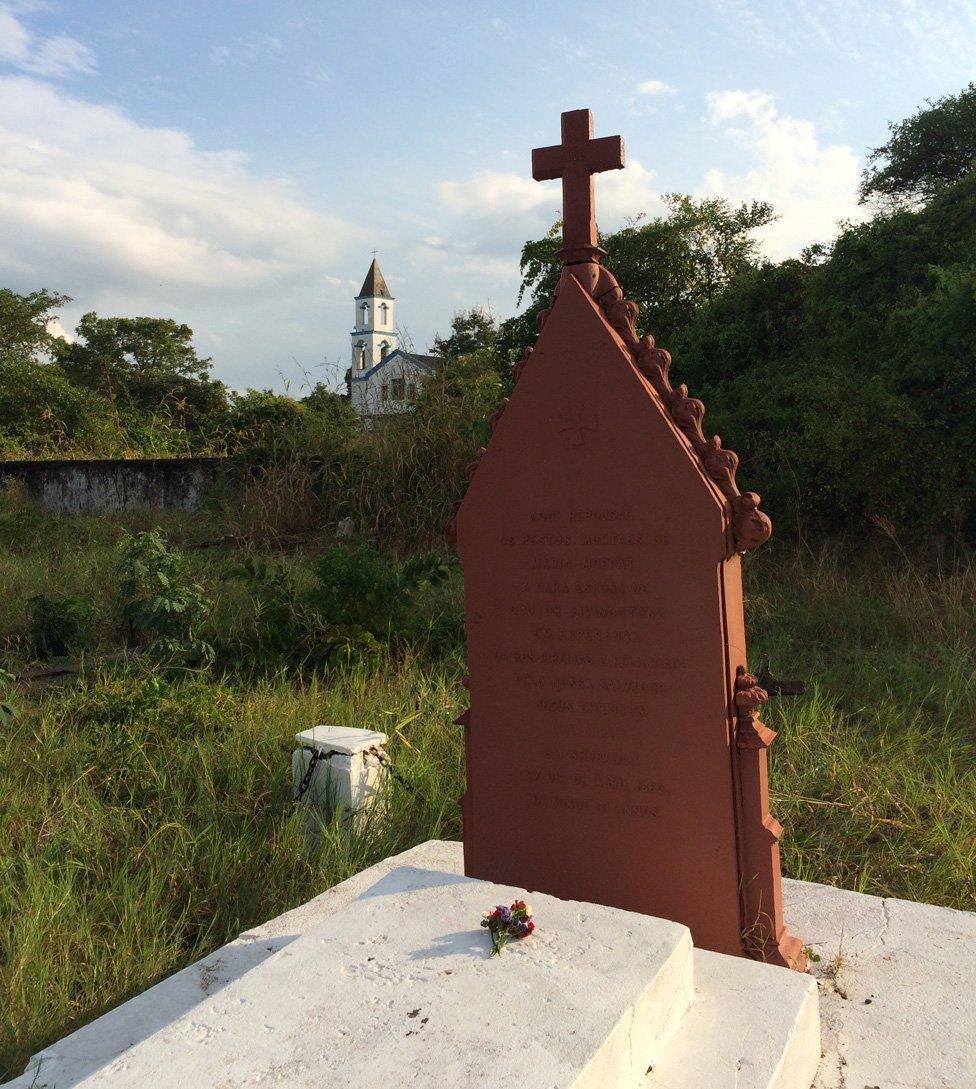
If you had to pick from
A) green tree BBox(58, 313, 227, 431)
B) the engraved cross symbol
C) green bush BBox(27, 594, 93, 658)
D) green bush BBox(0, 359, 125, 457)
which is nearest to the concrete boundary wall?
green bush BBox(0, 359, 125, 457)

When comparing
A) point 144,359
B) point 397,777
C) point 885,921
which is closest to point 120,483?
point 397,777

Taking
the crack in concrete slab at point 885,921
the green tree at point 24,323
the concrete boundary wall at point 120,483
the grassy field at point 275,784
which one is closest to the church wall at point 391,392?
the concrete boundary wall at point 120,483

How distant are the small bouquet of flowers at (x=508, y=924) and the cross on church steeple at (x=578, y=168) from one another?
1.49 m

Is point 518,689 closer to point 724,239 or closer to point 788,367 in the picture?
point 788,367

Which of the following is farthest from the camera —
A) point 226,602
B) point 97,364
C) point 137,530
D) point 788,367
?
point 97,364

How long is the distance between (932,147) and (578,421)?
12721mm

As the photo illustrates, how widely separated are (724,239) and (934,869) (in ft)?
30.2

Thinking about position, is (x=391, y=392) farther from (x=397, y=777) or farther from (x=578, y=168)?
(x=578, y=168)

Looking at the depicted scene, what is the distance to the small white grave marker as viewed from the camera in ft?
10.4

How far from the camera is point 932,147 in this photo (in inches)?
498

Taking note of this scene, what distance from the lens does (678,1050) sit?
165cm

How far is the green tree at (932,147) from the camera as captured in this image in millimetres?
A: 12164

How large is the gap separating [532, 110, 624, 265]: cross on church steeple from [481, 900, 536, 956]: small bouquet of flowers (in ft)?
4.90

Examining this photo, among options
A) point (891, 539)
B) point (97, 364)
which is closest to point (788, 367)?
point (891, 539)
